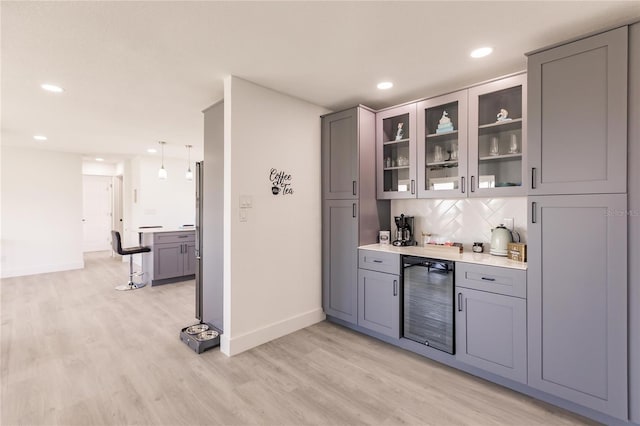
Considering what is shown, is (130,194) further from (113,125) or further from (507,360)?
(507,360)

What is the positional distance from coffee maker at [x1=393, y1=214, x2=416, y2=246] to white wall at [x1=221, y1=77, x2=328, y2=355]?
924 mm

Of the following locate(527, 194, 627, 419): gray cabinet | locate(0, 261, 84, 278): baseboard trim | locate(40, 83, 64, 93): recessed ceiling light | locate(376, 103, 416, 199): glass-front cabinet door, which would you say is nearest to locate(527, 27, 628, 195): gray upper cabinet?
locate(527, 194, 627, 419): gray cabinet

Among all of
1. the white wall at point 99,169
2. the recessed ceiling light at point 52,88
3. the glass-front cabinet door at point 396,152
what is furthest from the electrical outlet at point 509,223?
the white wall at point 99,169

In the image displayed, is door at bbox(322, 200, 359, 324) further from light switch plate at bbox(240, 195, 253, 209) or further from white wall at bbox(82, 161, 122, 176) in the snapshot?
white wall at bbox(82, 161, 122, 176)

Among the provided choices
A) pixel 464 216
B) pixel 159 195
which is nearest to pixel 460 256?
pixel 464 216

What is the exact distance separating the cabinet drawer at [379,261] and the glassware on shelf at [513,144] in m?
1.33

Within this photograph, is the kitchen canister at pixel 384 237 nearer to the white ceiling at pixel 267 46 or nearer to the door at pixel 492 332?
the door at pixel 492 332

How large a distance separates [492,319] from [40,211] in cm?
790

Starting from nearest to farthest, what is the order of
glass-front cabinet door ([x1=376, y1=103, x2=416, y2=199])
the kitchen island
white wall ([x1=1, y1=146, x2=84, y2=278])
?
1. glass-front cabinet door ([x1=376, y1=103, x2=416, y2=199])
2. the kitchen island
3. white wall ([x1=1, y1=146, x2=84, y2=278])

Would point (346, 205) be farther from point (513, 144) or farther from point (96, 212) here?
point (96, 212)

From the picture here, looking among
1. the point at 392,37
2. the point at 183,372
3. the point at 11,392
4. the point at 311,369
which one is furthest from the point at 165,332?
the point at 392,37

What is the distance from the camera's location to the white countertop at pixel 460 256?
2.31m

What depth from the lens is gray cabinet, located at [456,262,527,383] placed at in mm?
2168

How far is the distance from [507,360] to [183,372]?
256 cm
